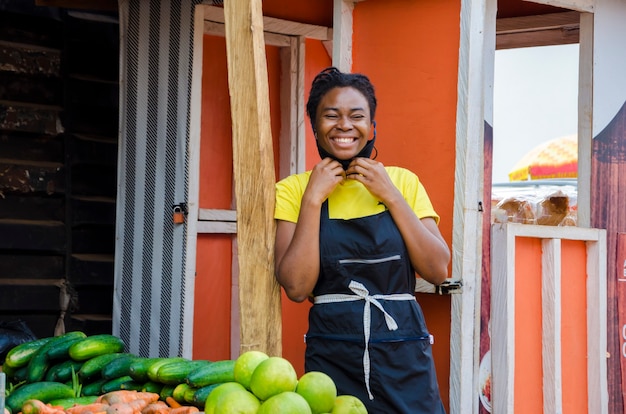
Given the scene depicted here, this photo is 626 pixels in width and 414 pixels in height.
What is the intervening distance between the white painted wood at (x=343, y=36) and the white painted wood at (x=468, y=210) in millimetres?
613

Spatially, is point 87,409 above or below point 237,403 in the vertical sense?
below

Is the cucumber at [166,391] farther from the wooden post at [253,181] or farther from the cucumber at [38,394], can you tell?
the wooden post at [253,181]

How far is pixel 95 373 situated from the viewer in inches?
187

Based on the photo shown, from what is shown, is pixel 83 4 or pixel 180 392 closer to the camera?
pixel 180 392

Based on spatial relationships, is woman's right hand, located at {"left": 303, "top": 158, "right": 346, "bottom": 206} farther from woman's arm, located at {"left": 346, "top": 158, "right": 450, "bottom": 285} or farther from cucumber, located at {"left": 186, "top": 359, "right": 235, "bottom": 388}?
cucumber, located at {"left": 186, "top": 359, "right": 235, "bottom": 388}

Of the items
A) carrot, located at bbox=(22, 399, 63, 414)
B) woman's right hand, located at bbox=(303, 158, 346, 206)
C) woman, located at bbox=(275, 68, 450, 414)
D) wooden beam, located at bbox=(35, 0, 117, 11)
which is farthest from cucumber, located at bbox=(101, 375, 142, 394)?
wooden beam, located at bbox=(35, 0, 117, 11)

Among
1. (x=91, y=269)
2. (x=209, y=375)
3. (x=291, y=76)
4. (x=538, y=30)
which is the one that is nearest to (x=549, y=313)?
(x=209, y=375)

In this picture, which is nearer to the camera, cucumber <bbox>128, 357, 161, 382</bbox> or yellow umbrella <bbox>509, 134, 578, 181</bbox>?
cucumber <bbox>128, 357, 161, 382</bbox>

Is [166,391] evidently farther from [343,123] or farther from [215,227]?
[215,227]

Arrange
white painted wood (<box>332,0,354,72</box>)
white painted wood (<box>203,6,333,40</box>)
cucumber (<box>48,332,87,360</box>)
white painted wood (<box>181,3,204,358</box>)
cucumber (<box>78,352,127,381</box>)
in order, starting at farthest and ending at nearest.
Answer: white painted wood (<box>203,6,333,40</box>)
white painted wood (<box>181,3,204,358</box>)
cucumber (<box>48,332,87,360</box>)
white painted wood (<box>332,0,354,72</box>)
cucumber (<box>78,352,127,381</box>)

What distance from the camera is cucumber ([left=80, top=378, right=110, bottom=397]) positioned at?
4.62 metres

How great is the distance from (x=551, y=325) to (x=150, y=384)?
1.94m

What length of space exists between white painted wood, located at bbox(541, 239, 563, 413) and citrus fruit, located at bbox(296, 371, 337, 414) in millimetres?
2302

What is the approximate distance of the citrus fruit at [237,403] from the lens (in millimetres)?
2531
